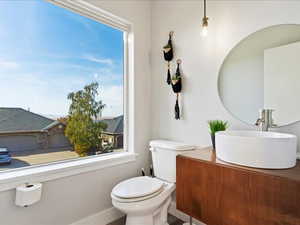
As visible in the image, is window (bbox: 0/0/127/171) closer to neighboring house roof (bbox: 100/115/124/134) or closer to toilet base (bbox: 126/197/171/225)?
neighboring house roof (bbox: 100/115/124/134)

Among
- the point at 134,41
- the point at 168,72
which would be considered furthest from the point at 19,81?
the point at 168,72

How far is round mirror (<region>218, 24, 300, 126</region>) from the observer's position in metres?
1.28

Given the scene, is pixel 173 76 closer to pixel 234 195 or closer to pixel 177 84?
pixel 177 84

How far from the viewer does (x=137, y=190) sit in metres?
1.43

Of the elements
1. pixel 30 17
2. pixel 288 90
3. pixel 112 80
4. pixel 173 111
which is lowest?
pixel 173 111

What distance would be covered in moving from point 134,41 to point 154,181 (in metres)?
1.42

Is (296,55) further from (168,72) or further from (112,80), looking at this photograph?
(112,80)

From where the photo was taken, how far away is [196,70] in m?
1.75

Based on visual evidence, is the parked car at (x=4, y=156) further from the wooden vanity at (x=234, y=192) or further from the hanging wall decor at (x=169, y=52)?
the hanging wall decor at (x=169, y=52)

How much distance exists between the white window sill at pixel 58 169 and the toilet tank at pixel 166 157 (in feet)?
0.98

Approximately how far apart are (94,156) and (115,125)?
1.25ft

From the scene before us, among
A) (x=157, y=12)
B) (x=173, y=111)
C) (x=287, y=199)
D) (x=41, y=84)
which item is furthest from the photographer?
(x=157, y=12)

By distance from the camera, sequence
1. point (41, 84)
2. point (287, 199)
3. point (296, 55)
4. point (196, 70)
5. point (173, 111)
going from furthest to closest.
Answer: point (173, 111)
point (196, 70)
point (41, 84)
point (296, 55)
point (287, 199)

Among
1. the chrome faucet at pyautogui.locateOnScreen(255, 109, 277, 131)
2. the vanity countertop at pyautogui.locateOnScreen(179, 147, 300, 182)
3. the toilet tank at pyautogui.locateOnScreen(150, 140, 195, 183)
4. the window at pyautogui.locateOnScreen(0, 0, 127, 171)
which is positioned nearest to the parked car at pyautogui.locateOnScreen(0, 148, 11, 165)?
the window at pyautogui.locateOnScreen(0, 0, 127, 171)
